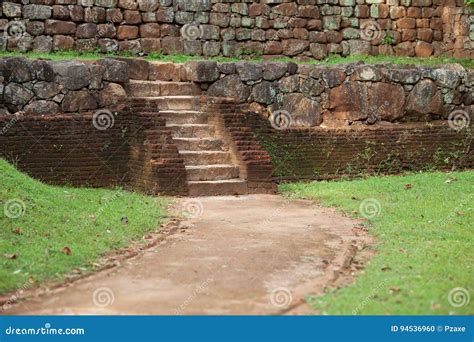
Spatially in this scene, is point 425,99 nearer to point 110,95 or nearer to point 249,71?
point 249,71

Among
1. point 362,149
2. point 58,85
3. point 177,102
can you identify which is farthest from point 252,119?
point 58,85

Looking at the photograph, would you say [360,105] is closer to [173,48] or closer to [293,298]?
[173,48]

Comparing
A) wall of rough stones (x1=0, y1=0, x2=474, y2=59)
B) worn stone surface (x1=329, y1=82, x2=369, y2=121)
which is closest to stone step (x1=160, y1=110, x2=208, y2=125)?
worn stone surface (x1=329, y1=82, x2=369, y2=121)

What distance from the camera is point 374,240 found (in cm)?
895

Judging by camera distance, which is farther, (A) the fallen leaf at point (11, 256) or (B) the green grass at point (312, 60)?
(B) the green grass at point (312, 60)

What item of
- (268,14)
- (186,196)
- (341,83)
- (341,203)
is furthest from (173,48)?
(341,203)

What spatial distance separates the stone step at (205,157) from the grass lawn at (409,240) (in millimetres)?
1049

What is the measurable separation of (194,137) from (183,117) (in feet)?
1.40

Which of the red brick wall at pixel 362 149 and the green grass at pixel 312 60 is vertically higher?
the green grass at pixel 312 60

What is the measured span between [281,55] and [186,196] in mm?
5625

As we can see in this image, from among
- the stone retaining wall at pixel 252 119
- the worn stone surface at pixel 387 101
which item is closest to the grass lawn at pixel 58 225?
the stone retaining wall at pixel 252 119

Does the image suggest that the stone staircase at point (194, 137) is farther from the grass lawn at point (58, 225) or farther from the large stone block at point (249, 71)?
the grass lawn at point (58, 225)

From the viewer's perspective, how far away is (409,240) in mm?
8688

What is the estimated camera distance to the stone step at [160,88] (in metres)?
13.1
